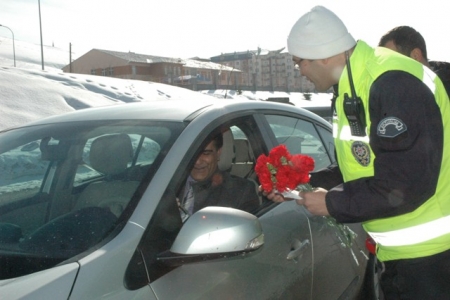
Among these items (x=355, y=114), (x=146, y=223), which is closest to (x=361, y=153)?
(x=355, y=114)

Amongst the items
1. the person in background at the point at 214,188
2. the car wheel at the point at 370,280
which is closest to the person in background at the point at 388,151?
the person in background at the point at 214,188

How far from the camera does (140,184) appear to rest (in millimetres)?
1972

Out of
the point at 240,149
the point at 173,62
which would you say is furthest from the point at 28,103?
the point at 173,62

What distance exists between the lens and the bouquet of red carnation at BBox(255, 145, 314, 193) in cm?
202

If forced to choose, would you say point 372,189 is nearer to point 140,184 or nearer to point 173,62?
point 140,184

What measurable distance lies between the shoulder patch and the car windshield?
0.88m

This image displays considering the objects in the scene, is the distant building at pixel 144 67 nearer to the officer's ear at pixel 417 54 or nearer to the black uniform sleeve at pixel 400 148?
the officer's ear at pixel 417 54

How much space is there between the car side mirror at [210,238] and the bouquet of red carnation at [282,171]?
243mm

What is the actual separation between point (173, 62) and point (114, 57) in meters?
7.62

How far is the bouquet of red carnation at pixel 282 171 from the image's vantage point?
2.02 m

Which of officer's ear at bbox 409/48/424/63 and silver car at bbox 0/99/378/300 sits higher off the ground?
officer's ear at bbox 409/48/424/63

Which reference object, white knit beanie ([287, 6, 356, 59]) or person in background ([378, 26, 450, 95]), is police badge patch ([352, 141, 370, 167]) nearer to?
white knit beanie ([287, 6, 356, 59])

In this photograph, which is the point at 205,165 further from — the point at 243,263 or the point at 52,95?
the point at 52,95

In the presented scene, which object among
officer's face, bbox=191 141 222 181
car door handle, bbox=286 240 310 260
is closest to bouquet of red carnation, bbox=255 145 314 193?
car door handle, bbox=286 240 310 260
